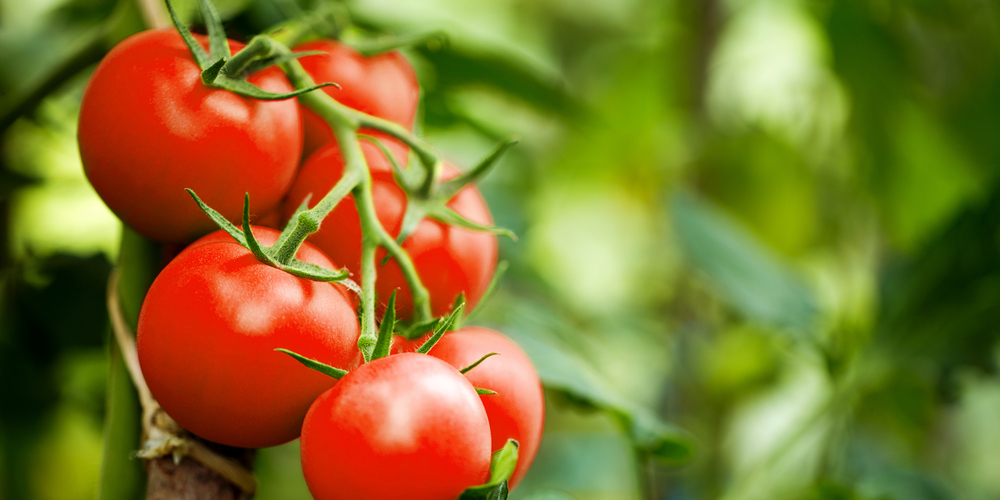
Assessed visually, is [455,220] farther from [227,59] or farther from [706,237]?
[706,237]

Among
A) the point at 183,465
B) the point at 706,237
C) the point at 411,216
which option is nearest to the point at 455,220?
the point at 411,216

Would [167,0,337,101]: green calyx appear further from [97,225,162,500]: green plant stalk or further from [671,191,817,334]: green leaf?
[671,191,817,334]: green leaf

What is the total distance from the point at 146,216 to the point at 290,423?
9 cm

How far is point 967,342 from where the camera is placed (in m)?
0.57

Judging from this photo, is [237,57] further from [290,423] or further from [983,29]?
[983,29]

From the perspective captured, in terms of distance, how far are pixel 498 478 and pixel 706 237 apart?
452 millimetres

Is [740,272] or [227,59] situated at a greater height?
[227,59]

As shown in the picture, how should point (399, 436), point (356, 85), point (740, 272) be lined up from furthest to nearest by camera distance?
point (740, 272)
point (356, 85)
point (399, 436)

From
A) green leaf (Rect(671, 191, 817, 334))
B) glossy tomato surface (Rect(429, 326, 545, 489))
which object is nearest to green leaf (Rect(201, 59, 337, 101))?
glossy tomato surface (Rect(429, 326, 545, 489))

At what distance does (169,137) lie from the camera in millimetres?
228

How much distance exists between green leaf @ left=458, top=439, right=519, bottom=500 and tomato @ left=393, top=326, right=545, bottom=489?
37 mm

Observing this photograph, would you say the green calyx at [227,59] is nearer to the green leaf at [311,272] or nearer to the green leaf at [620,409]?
the green leaf at [311,272]

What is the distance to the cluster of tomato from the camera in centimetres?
19

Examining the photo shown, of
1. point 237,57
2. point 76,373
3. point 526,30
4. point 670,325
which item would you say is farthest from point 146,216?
point 526,30
